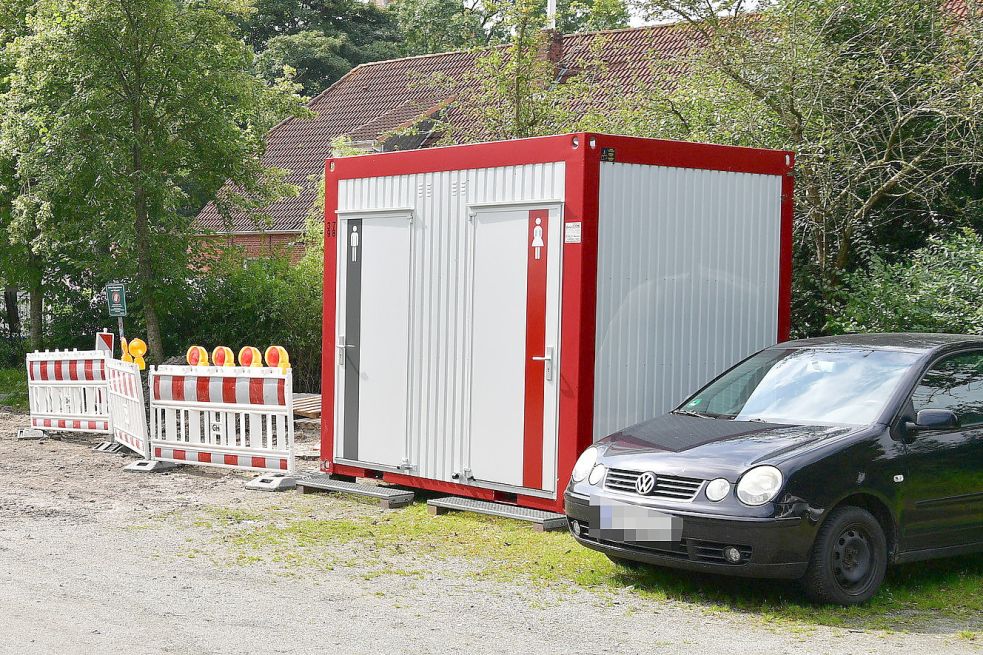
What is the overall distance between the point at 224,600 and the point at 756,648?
304 centimetres

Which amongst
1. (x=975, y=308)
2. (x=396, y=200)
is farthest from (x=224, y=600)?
(x=975, y=308)

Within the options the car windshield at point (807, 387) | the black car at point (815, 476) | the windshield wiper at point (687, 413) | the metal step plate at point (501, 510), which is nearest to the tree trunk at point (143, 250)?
the metal step plate at point (501, 510)

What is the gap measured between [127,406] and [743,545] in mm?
8832

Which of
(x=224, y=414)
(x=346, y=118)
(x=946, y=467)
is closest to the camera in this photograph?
(x=946, y=467)

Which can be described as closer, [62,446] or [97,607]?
[97,607]

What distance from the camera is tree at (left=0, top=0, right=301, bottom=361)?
59.7 ft

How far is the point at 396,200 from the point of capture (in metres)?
11.0

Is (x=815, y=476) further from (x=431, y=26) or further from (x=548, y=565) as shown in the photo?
(x=431, y=26)

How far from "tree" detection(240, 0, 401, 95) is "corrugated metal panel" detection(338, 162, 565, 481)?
119 ft

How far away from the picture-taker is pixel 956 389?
7.96 meters

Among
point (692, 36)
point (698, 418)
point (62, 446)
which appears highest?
point (692, 36)

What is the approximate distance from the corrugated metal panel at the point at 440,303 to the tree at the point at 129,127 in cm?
905

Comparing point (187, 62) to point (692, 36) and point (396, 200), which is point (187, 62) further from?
point (396, 200)

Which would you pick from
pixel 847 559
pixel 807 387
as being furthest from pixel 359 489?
pixel 847 559
